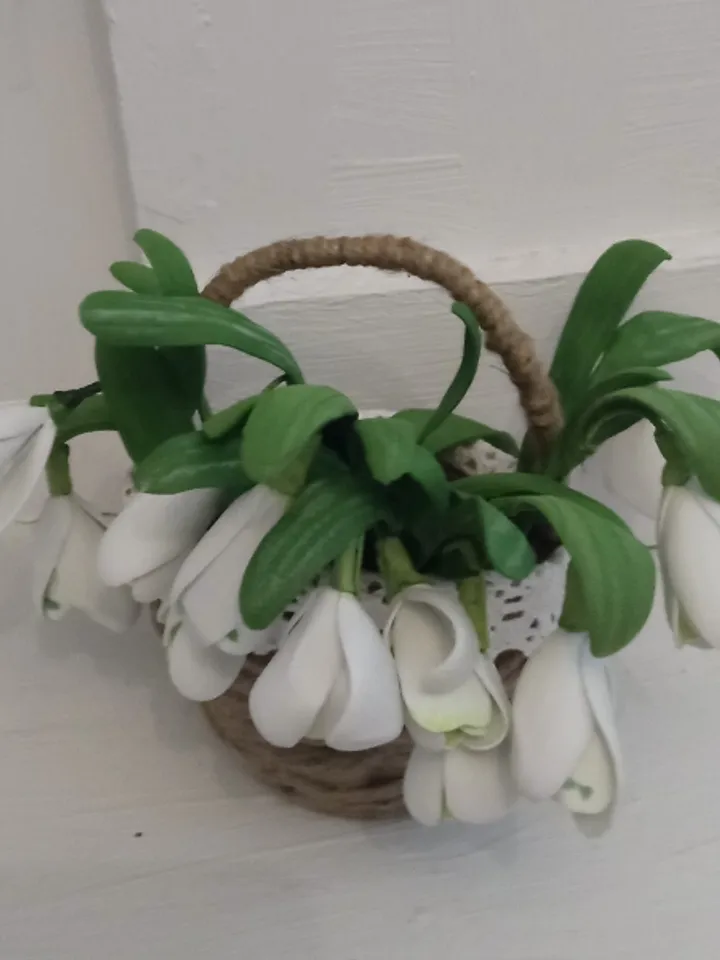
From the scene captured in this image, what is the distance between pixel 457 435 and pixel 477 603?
0.13m

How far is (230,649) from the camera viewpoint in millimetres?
429

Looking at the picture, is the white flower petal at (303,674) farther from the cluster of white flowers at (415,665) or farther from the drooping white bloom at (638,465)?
the drooping white bloom at (638,465)

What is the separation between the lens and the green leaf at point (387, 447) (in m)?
0.36

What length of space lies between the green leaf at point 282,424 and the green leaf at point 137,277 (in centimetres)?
11

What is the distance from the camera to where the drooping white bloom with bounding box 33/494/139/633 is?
0.51 metres

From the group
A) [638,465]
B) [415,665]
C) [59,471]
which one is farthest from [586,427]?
[59,471]

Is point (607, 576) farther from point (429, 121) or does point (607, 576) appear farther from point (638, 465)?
point (429, 121)

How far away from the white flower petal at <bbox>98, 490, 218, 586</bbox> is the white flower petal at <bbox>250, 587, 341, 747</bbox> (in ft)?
0.24

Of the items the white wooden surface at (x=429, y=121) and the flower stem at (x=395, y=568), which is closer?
the flower stem at (x=395, y=568)

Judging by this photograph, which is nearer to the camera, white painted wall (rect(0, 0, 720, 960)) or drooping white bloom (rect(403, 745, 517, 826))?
drooping white bloom (rect(403, 745, 517, 826))

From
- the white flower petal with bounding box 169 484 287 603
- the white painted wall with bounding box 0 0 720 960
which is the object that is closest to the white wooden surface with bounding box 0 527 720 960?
the white painted wall with bounding box 0 0 720 960

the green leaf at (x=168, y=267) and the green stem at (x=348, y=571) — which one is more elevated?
the green leaf at (x=168, y=267)

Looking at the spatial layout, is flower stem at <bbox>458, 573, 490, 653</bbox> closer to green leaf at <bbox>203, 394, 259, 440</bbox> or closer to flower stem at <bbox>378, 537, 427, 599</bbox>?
flower stem at <bbox>378, 537, 427, 599</bbox>

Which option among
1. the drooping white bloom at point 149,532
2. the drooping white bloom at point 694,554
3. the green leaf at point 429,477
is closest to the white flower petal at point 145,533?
the drooping white bloom at point 149,532
